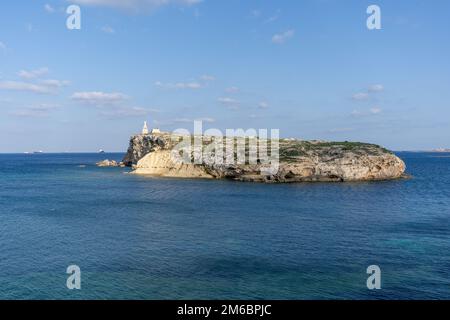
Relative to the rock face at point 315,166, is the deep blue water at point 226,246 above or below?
below

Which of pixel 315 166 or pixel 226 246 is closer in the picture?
pixel 226 246

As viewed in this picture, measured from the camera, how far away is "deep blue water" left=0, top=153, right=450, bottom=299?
3359 cm

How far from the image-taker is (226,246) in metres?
46.5

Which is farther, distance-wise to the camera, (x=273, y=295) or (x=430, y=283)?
(x=430, y=283)

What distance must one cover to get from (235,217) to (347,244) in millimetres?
21941

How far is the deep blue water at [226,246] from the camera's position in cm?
3359

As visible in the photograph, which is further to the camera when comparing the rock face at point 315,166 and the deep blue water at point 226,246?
the rock face at point 315,166

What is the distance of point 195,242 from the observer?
48625 mm

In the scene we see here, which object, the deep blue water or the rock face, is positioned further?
the rock face

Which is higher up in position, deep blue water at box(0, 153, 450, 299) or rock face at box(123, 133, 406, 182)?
rock face at box(123, 133, 406, 182)

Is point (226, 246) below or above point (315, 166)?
below
